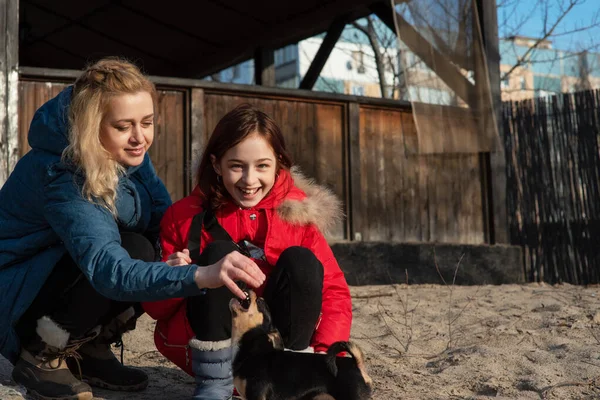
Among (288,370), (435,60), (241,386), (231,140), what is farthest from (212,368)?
(435,60)

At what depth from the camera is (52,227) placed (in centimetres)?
247

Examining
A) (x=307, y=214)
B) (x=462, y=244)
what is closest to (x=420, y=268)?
(x=462, y=244)

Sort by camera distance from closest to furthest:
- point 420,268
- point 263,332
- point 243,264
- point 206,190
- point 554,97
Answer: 1. point 243,264
2. point 263,332
3. point 206,190
4. point 420,268
5. point 554,97

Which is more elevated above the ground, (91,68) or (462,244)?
(91,68)

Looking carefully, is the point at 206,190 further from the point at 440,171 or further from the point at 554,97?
the point at 554,97

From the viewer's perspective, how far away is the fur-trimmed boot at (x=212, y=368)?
2.44 m

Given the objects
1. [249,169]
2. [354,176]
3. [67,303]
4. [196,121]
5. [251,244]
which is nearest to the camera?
[67,303]

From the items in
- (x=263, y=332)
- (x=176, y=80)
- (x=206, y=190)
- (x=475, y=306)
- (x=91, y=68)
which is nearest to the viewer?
(x=263, y=332)

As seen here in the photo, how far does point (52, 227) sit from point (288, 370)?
974 mm

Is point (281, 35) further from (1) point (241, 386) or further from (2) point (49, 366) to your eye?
(1) point (241, 386)

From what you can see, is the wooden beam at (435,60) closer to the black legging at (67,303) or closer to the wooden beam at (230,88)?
the wooden beam at (230,88)

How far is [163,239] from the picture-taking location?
272 centimetres

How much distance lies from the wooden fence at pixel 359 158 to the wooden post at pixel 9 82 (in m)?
1.07

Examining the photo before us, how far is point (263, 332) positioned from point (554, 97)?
22.0ft
